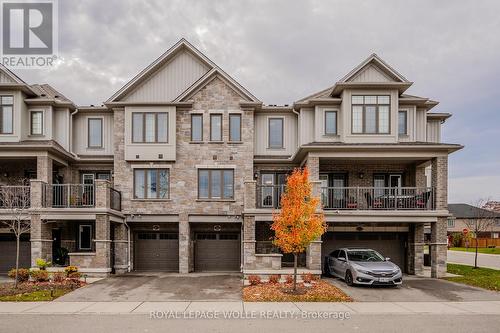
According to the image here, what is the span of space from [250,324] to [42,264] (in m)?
11.2

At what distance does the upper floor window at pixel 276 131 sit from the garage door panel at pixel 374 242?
569 cm

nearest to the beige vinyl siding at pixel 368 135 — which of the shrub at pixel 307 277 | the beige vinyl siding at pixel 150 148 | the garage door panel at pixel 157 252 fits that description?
the shrub at pixel 307 277

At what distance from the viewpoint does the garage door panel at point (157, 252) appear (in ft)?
69.5

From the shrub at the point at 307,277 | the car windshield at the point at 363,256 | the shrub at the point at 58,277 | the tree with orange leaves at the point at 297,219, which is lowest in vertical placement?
the shrub at the point at 307,277

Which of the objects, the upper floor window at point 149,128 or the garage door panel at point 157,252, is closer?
the upper floor window at point 149,128

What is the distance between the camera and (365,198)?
806 inches

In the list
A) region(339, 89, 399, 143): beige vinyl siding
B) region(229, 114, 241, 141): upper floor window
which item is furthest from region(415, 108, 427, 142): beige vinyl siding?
region(229, 114, 241, 141): upper floor window

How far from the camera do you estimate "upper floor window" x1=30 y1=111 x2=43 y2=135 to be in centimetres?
2095

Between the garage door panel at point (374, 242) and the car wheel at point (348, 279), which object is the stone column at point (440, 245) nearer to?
the garage door panel at point (374, 242)

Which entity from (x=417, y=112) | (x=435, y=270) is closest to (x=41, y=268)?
(x=435, y=270)

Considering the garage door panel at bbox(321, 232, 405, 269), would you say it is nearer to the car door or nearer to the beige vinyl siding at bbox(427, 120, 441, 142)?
the car door

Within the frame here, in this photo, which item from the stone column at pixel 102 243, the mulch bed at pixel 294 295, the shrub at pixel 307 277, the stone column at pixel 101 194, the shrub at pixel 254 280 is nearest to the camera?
the mulch bed at pixel 294 295

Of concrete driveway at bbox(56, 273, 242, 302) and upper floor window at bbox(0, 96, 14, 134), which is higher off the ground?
upper floor window at bbox(0, 96, 14, 134)

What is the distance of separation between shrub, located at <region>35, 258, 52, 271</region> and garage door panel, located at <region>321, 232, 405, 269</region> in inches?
526
